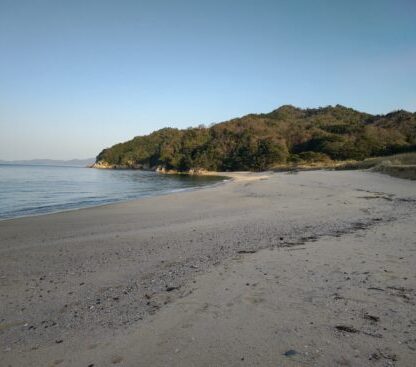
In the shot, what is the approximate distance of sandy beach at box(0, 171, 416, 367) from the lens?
3186 millimetres

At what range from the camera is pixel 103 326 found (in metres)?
3.82

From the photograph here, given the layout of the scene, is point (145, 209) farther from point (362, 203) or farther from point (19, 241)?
point (362, 203)

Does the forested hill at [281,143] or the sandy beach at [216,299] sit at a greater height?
the forested hill at [281,143]

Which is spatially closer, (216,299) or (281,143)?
(216,299)

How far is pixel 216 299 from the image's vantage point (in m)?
4.42

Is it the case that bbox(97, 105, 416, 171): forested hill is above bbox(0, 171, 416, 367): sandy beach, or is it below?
above

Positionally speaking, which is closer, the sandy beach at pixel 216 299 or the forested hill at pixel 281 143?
the sandy beach at pixel 216 299

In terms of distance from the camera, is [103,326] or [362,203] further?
[362,203]

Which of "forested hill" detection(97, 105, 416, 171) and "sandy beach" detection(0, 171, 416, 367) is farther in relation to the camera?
"forested hill" detection(97, 105, 416, 171)

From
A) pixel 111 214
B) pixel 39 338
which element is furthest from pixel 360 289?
pixel 111 214

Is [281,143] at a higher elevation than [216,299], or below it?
higher

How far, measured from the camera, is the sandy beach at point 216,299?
3186 mm

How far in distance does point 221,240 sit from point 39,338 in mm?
5093

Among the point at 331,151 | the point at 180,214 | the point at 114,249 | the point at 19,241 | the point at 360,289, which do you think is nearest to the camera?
the point at 360,289
